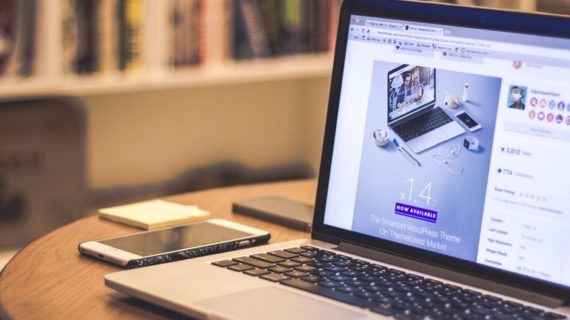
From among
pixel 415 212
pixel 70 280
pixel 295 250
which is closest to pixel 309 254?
pixel 295 250

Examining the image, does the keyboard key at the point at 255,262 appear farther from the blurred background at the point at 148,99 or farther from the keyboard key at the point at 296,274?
the blurred background at the point at 148,99

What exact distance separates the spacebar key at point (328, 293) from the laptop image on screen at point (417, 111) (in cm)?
21

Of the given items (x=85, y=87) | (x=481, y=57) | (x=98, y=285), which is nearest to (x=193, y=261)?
(x=98, y=285)

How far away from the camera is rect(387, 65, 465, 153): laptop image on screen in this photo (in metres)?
1.03

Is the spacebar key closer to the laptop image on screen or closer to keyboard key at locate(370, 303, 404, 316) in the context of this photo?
keyboard key at locate(370, 303, 404, 316)

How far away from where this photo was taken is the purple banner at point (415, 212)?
1.03m

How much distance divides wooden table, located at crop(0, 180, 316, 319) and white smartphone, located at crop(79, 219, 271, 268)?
19 mm

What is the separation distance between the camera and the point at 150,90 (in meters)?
2.64

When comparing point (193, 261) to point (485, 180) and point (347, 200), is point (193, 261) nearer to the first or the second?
point (347, 200)

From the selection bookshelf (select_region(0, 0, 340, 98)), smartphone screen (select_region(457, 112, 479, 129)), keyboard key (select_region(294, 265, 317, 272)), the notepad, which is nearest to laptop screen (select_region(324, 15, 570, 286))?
smartphone screen (select_region(457, 112, 479, 129))

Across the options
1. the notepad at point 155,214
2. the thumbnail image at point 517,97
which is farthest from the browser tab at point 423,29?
the notepad at point 155,214

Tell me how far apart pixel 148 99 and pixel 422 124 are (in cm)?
169


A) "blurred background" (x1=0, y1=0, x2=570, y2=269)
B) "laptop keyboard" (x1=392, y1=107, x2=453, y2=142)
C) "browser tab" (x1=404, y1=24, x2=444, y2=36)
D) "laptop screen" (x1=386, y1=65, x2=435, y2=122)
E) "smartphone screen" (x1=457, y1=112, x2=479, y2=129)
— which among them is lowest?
"blurred background" (x1=0, y1=0, x2=570, y2=269)

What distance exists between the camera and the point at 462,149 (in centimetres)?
101
